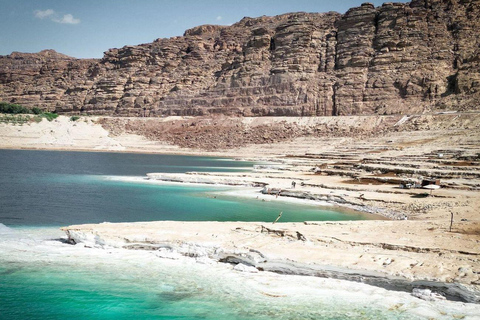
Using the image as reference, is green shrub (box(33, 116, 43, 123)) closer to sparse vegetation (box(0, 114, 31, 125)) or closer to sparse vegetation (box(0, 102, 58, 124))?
sparse vegetation (box(0, 102, 58, 124))

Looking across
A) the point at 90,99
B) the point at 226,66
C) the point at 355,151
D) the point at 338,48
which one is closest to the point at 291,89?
the point at 338,48

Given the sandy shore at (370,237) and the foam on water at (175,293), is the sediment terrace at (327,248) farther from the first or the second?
the foam on water at (175,293)

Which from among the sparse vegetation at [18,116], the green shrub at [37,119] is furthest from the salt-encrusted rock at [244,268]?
the green shrub at [37,119]

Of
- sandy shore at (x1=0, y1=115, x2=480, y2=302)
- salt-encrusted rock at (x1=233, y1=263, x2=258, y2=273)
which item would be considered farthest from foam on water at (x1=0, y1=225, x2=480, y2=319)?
sandy shore at (x1=0, y1=115, x2=480, y2=302)

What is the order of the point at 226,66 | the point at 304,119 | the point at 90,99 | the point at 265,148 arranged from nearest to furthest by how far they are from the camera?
1. the point at 265,148
2. the point at 304,119
3. the point at 226,66
4. the point at 90,99

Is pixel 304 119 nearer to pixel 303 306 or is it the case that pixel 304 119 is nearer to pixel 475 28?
pixel 475 28

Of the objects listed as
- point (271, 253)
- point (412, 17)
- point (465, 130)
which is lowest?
point (271, 253)

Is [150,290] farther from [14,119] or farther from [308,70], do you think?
[14,119]

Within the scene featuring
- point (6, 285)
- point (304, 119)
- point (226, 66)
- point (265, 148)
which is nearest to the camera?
point (6, 285)
